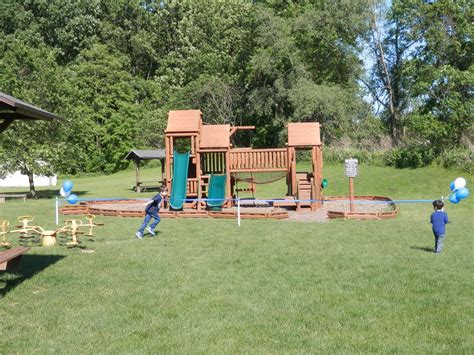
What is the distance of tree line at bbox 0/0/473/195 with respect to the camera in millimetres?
34375

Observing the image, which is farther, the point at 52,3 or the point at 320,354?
the point at 52,3

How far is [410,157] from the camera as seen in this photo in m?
36.0

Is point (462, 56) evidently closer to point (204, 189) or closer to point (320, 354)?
point (204, 189)

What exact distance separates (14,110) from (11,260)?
245cm

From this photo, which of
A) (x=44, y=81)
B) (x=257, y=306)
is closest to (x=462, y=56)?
(x=44, y=81)

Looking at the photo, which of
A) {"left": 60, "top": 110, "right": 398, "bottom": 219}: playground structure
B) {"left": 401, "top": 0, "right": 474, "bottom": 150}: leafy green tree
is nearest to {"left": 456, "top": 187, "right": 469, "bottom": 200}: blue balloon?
{"left": 60, "top": 110, "right": 398, "bottom": 219}: playground structure

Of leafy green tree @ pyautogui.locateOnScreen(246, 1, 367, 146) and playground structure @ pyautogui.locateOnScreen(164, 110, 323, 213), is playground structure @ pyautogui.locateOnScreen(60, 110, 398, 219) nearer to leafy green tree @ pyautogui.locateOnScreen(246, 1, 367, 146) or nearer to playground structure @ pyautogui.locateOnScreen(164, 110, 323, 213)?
playground structure @ pyautogui.locateOnScreen(164, 110, 323, 213)

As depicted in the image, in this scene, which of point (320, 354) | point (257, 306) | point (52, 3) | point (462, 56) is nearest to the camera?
point (320, 354)

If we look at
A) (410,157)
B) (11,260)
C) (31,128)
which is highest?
(31,128)

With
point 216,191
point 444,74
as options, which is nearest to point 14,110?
point 216,191

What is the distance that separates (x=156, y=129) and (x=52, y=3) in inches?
895

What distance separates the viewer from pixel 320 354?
5.60 m

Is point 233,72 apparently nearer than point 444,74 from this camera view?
No

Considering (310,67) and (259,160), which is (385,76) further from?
(259,160)
